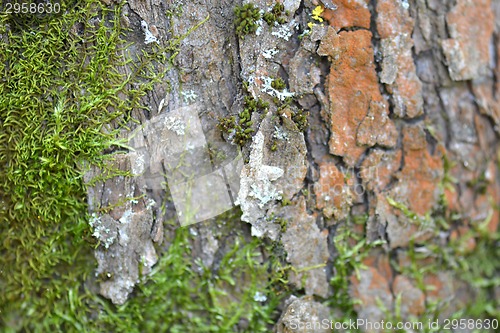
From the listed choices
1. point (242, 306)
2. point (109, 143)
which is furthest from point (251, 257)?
point (109, 143)

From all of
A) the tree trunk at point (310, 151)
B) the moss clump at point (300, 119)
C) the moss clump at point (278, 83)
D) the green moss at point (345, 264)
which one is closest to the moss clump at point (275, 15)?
the tree trunk at point (310, 151)

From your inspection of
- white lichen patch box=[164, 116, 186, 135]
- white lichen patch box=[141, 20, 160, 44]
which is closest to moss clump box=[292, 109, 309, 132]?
white lichen patch box=[164, 116, 186, 135]

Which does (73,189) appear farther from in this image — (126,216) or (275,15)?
(275,15)

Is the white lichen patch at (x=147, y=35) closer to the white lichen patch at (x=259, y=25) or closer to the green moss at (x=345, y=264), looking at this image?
the white lichen patch at (x=259, y=25)

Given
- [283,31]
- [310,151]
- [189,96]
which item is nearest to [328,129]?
[310,151]

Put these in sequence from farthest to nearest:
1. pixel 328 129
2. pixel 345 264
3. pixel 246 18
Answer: pixel 345 264
pixel 328 129
pixel 246 18
